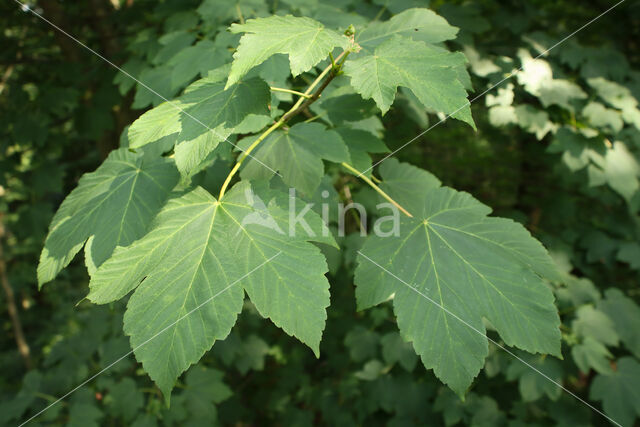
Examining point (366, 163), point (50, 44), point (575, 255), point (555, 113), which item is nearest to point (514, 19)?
point (555, 113)

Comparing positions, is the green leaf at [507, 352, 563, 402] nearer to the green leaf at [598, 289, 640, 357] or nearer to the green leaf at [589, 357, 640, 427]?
the green leaf at [589, 357, 640, 427]

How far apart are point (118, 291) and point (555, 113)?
271 centimetres

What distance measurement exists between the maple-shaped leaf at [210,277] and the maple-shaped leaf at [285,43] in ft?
1.04

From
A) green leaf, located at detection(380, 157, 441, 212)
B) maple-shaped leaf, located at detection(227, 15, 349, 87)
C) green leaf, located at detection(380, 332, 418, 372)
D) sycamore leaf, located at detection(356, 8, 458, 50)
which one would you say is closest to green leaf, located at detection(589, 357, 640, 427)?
green leaf, located at detection(380, 332, 418, 372)

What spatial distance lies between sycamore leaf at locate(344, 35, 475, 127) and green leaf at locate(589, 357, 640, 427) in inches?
84.7

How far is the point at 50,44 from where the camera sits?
10.8 feet

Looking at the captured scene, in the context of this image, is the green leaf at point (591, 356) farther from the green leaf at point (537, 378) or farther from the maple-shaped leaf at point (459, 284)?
the maple-shaped leaf at point (459, 284)

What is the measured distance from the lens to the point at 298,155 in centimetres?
114

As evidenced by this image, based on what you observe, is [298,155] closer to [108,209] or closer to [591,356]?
[108,209]

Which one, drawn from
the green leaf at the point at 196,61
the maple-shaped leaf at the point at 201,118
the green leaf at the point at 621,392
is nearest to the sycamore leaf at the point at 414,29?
the maple-shaped leaf at the point at 201,118

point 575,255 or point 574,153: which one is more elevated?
point 574,153

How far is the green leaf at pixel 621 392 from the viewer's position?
2150 mm

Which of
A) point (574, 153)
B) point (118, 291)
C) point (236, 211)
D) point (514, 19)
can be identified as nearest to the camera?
point (118, 291)

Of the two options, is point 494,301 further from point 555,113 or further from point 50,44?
point 50,44
